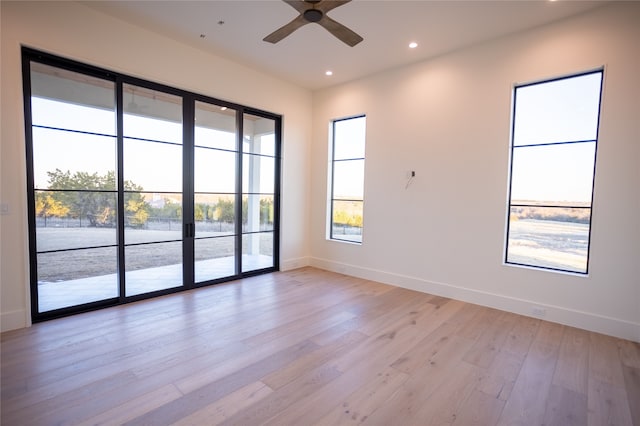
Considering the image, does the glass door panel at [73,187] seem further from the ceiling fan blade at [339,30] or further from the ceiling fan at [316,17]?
the ceiling fan blade at [339,30]

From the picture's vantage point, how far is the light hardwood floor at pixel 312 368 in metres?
2.01

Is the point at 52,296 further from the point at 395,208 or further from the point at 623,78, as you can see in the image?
the point at 623,78

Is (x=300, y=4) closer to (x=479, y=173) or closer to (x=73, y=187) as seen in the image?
(x=479, y=173)

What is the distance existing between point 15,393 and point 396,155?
4.88 metres

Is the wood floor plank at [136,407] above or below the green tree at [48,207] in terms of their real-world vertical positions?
below

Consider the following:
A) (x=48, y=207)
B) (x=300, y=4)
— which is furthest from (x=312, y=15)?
(x=48, y=207)

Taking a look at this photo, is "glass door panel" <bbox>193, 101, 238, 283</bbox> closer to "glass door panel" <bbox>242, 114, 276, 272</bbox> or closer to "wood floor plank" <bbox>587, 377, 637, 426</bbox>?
"glass door panel" <bbox>242, 114, 276, 272</bbox>

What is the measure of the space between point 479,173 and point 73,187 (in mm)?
4997

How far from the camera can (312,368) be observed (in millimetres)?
2516

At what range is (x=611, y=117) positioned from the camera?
3.21 metres

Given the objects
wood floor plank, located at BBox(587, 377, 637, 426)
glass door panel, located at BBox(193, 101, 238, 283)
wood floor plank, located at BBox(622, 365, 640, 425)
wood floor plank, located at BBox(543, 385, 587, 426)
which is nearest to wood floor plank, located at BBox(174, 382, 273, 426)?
wood floor plank, located at BBox(543, 385, 587, 426)

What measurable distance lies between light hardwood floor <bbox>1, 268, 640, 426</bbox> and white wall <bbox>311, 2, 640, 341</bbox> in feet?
1.56

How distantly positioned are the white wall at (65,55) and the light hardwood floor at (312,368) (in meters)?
0.64

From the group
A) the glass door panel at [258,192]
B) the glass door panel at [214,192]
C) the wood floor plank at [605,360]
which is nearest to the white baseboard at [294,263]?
the glass door panel at [258,192]
